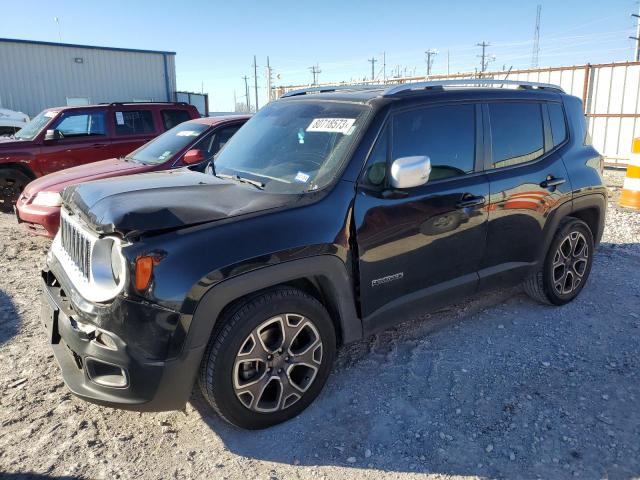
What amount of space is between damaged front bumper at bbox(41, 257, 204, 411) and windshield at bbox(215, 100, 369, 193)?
1.14 m

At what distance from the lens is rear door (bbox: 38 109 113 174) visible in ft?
27.3

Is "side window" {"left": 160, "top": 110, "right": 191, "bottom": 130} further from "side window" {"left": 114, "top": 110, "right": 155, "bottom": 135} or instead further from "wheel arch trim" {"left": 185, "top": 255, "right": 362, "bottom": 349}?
"wheel arch trim" {"left": 185, "top": 255, "right": 362, "bottom": 349}

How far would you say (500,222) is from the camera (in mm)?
3709

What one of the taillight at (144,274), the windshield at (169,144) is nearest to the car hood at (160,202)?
the taillight at (144,274)

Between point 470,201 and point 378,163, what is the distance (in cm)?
80

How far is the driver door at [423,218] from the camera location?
3059 millimetres

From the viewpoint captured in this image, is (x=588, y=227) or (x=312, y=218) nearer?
(x=312, y=218)

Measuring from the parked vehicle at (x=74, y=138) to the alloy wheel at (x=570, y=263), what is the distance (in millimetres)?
7230

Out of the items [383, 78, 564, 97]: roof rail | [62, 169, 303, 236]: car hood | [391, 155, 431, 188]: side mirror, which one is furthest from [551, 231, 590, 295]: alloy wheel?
[62, 169, 303, 236]: car hood

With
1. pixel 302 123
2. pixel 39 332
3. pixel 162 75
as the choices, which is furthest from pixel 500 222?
pixel 162 75

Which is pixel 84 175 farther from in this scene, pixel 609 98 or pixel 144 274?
pixel 609 98

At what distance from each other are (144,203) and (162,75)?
25.6 meters

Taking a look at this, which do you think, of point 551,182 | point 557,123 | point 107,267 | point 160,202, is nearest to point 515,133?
point 551,182

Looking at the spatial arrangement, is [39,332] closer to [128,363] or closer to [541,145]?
[128,363]
